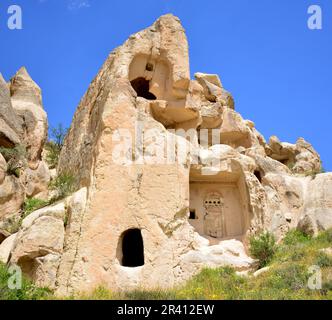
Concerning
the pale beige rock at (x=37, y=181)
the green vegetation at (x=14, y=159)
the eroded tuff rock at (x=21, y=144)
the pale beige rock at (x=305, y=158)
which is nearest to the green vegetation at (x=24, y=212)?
the eroded tuff rock at (x=21, y=144)

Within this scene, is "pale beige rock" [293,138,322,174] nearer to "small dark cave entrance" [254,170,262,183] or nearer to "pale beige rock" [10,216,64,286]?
"small dark cave entrance" [254,170,262,183]

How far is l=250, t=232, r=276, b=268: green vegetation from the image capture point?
45.1 ft

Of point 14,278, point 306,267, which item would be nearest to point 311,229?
point 306,267

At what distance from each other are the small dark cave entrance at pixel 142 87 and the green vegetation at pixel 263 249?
7.08m

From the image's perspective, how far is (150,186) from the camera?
1340 cm

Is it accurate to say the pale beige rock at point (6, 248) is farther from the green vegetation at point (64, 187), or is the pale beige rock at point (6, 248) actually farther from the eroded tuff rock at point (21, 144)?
the green vegetation at point (64, 187)

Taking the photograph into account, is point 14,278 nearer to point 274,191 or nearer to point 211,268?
point 211,268

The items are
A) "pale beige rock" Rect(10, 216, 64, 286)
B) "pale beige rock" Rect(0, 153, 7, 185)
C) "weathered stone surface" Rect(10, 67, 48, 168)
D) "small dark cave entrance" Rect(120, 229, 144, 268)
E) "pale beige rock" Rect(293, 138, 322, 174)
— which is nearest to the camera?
"pale beige rock" Rect(10, 216, 64, 286)

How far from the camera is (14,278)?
36.9ft

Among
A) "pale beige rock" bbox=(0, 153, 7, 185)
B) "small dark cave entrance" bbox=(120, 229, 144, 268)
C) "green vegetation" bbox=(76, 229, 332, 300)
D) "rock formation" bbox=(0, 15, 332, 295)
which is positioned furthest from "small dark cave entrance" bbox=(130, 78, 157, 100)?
"green vegetation" bbox=(76, 229, 332, 300)

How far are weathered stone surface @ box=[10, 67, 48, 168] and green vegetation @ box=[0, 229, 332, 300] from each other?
817cm

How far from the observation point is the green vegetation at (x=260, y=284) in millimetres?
9898

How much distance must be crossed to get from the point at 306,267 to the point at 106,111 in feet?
24.5

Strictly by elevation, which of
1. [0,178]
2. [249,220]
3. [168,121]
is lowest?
[249,220]
